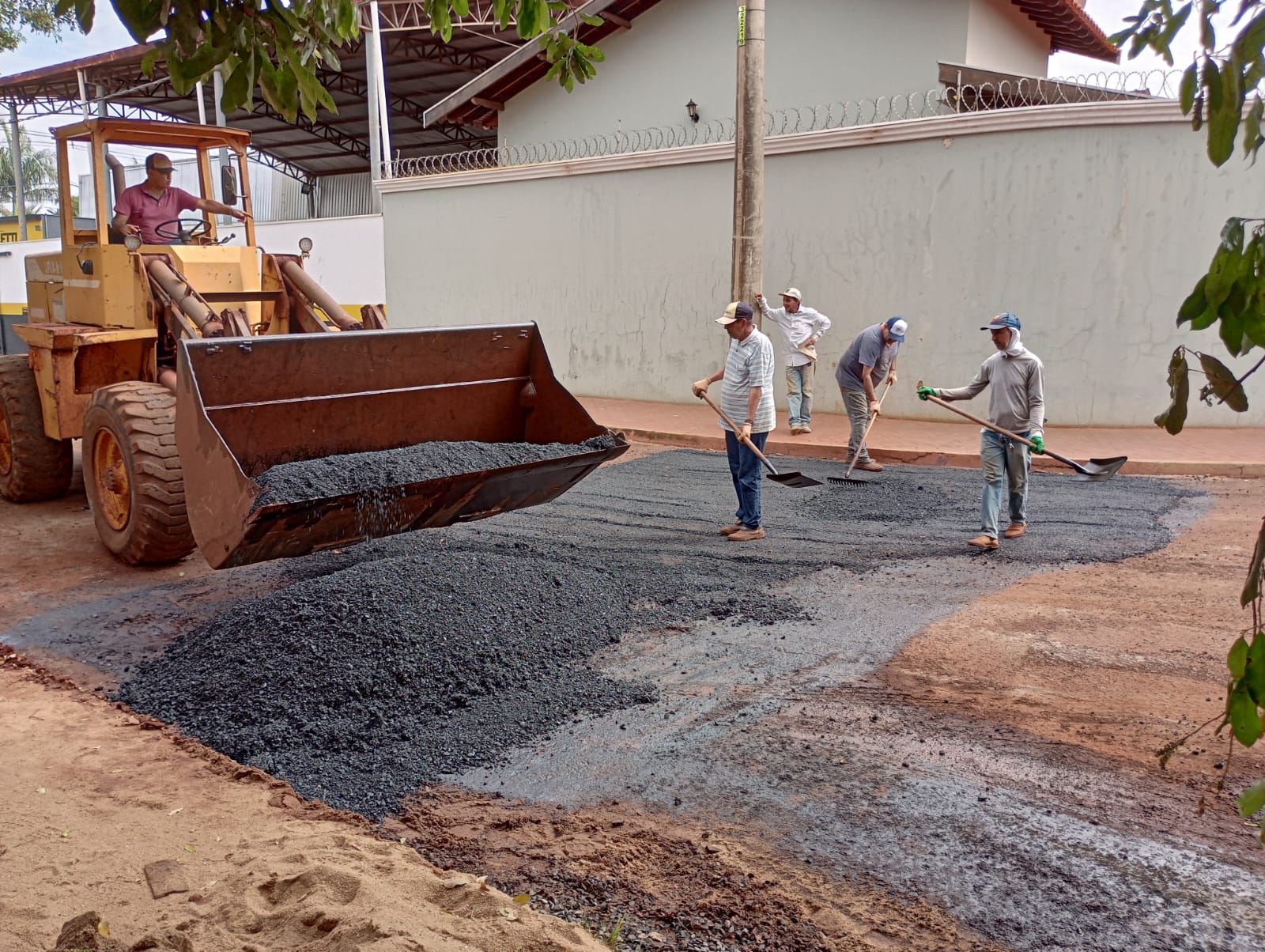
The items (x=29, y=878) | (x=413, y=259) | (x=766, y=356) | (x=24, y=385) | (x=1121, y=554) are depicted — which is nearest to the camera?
(x=29, y=878)

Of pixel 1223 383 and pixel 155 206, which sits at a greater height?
pixel 155 206

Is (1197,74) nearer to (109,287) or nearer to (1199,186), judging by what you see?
(109,287)

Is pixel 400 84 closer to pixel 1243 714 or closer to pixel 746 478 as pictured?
pixel 746 478

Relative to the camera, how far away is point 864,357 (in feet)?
29.5

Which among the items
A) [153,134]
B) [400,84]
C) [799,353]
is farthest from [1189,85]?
[400,84]

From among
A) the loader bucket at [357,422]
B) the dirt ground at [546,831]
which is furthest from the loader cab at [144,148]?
the dirt ground at [546,831]

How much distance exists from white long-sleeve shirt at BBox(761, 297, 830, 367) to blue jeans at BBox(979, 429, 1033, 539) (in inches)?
142

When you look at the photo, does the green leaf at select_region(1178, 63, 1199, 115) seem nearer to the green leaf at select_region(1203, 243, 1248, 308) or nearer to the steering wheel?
the green leaf at select_region(1203, 243, 1248, 308)

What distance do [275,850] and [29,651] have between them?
9.06 feet

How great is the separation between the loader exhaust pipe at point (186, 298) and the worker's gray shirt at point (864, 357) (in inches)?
205

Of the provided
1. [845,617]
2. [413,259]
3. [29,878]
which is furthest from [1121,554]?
[413,259]

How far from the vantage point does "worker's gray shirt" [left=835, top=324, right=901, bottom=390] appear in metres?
8.98

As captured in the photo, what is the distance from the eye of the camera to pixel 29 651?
5.22 m

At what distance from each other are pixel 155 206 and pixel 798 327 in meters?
6.01
